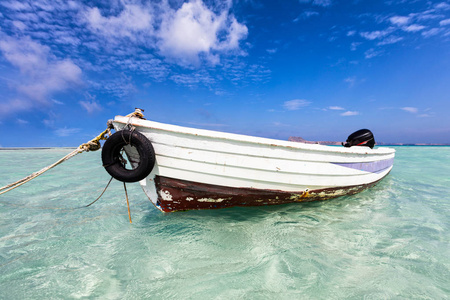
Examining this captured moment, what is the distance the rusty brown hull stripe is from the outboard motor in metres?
3.27

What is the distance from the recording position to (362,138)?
19.2ft

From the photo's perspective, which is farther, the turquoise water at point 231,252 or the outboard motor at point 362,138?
the outboard motor at point 362,138

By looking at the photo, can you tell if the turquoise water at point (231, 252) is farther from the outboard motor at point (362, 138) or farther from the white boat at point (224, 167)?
the outboard motor at point (362, 138)

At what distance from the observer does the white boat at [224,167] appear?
3.11 m

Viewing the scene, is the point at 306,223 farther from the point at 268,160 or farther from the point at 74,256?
the point at 74,256

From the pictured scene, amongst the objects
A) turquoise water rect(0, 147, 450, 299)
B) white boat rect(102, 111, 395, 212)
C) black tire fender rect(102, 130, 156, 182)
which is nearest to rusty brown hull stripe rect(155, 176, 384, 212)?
white boat rect(102, 111, 395, 212)

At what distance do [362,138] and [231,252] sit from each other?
535 centimetres

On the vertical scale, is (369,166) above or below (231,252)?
above

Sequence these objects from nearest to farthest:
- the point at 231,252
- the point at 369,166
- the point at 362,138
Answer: the point at 231,252, the point at 369,166, the point at 362,138

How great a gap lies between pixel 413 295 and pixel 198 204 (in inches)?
111

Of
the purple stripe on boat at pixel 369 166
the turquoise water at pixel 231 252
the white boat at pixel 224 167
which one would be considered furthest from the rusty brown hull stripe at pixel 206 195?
the purple stripe on boat at pixel 369 166

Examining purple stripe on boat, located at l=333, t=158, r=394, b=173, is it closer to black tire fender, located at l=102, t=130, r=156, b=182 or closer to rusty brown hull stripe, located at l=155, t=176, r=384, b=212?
rusty brown hull stripe, located at l=155, t=176, r=384, b=212

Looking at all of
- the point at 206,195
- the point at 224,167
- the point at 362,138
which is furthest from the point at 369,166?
the point at 206,195

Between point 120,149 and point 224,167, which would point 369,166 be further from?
point 120,149
